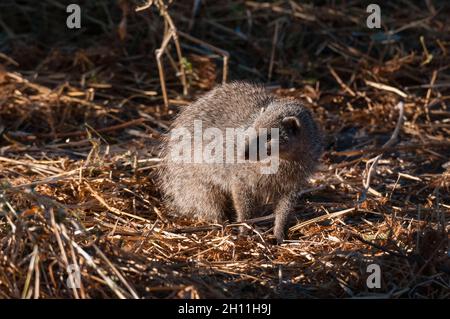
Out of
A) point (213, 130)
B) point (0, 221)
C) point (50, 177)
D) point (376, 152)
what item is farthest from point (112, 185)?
point (376, 152)

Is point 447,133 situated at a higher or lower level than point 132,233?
higher

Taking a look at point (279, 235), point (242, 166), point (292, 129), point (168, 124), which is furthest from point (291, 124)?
point (168, 124)

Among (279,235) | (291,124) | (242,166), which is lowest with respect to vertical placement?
(279,235)

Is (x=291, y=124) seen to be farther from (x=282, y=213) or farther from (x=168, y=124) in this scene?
(x=168, y=124)

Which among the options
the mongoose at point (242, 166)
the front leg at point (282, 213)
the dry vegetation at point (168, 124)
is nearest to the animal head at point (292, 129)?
the mongoose at point (242, 166)

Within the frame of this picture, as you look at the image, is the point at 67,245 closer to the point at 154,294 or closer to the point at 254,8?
the point at 154,294

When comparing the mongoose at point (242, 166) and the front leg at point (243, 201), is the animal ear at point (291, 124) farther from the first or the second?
the front leg at point (243, 201)

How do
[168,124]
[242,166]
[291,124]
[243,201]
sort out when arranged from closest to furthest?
[291,124] → [242,166] → [243,201] → [168,124]
